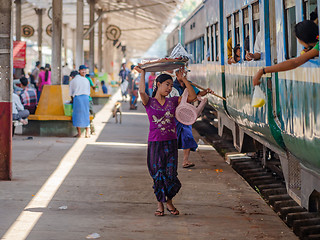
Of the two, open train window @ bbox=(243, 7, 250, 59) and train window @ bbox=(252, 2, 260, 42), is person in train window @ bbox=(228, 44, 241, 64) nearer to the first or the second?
open train window @ bbox=(243, 7, 250, 59)

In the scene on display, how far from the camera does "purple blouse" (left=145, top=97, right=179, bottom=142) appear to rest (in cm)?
664

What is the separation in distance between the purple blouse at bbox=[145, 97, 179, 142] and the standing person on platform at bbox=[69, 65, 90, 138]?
24.8 ft

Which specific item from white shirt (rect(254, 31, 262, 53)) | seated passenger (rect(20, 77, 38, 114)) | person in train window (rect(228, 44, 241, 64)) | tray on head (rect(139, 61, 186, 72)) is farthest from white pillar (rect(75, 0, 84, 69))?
tray on head (rect(139, 61, 186, 72))

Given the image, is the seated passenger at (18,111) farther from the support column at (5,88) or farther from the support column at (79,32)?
the support column at (79,32)

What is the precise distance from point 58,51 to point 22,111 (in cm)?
273

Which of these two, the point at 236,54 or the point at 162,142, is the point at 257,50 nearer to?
the point at 162,142

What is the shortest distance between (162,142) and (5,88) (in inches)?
124

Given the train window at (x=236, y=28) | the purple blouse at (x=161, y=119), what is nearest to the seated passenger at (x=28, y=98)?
the train window at (x=236, y=28)

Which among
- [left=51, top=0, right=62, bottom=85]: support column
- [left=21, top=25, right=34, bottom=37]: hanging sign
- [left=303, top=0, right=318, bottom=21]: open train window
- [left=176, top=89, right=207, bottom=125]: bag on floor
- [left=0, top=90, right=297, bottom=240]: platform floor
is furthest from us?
[left=21, top=25, right=34, bottom=37]: hanging sign

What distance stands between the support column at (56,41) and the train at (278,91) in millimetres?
5279

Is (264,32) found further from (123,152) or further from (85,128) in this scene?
(85,128)

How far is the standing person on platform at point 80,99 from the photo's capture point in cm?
1411

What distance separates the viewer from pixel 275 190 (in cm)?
814

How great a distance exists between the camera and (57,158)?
10969 millimetres
